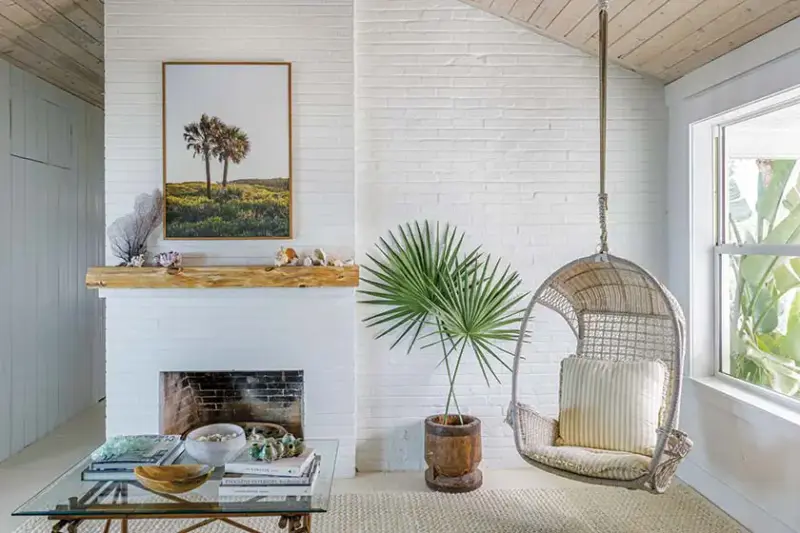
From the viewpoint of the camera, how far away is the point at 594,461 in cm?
281

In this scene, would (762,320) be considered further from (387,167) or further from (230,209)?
(230,209)

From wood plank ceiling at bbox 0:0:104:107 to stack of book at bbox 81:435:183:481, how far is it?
7.91 feet

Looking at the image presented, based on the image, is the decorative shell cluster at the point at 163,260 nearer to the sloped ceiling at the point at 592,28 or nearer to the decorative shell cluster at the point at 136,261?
the decorative shell cluster at the point at 136,261

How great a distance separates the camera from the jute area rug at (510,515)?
10.3 ft

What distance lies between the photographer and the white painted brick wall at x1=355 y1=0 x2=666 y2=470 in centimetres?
405

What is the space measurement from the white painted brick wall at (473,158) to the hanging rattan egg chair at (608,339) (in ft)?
1.97

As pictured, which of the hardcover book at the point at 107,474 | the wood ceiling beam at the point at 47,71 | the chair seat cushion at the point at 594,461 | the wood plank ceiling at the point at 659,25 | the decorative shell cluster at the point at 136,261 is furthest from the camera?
the wood ceiling beam at the point at 47,71

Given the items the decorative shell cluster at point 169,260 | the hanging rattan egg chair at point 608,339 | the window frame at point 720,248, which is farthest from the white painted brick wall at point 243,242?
the window frame at point 720,248

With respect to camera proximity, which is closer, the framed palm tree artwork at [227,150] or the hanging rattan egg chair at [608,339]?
the hanging rattan egg chair at [608,339]

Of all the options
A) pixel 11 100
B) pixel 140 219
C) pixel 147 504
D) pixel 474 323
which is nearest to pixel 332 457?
pixel 147 504

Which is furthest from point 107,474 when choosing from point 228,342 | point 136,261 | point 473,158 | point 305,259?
point 473,158

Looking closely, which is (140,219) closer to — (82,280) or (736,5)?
(82,280)

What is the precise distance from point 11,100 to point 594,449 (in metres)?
3.98

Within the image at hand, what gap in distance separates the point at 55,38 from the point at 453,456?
3.38 meters
